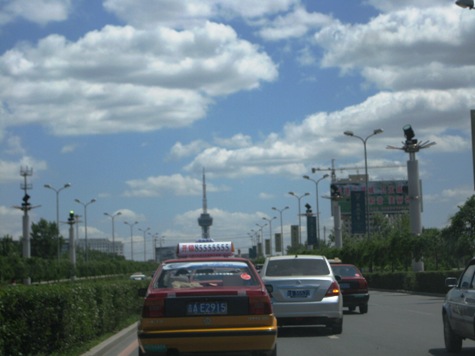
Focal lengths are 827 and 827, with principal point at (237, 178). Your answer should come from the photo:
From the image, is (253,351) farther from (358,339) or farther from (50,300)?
(358,339)

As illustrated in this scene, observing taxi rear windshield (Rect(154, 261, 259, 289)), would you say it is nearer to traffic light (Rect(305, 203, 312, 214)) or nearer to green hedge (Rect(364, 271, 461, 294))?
green hedge (Rect(364, 271, 461, 294))

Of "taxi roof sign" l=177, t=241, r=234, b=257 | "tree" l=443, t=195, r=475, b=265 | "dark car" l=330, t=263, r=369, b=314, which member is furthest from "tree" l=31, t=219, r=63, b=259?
"dark car" l=330, t=263, r=369, b=314

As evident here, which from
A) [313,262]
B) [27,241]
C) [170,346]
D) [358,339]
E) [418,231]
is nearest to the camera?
[170,346]

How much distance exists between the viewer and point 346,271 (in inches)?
→ 1045

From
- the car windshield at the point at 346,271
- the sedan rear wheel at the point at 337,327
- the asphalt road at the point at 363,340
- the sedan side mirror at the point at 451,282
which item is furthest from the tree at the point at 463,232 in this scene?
the sedan side mirror at the point at 451,282

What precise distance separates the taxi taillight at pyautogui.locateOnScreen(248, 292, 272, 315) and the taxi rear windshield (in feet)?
1.93

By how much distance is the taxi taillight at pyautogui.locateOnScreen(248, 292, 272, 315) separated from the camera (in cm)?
1108

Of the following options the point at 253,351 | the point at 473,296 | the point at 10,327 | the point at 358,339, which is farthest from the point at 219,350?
the point at 358,339

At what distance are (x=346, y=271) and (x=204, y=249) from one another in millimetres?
4608

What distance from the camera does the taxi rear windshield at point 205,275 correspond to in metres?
11.9

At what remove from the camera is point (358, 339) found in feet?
54.7

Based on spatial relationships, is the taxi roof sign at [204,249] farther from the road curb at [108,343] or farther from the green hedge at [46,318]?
the green hedge at [46,318]

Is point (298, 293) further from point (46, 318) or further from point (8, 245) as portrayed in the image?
point (8, 245)

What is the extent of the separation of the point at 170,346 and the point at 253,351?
113 cm
